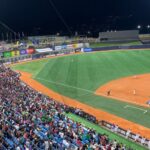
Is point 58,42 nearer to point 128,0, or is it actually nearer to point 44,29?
point 44,29

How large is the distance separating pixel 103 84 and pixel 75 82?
4.07 metres

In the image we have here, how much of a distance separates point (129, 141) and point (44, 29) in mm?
76379

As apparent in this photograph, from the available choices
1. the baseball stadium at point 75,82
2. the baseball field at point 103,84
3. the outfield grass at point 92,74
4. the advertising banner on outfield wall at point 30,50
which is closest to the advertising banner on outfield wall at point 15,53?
the baseball stadium at point 75,82

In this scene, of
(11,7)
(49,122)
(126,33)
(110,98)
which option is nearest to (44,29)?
(11,7)

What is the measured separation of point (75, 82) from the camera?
38906mm

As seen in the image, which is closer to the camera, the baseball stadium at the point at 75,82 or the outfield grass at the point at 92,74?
the baseball stadium at the point at 75,82

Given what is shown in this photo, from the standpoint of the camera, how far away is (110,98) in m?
31.4

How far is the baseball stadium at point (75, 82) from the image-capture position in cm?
1706

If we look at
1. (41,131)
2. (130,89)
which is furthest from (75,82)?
(41,131)

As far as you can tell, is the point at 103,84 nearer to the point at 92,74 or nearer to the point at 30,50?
the point at 92,74

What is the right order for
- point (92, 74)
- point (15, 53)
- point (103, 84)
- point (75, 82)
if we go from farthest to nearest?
point (15, 53), point (92, 74), point (75, 82), point (103, 84)

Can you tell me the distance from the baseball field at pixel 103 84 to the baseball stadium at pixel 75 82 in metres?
0.09

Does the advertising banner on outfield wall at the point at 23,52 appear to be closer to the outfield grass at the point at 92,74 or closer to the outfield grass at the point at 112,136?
the outfield grass at the point at 92,74

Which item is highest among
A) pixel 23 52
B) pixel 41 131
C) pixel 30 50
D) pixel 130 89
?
pixel 30 50
